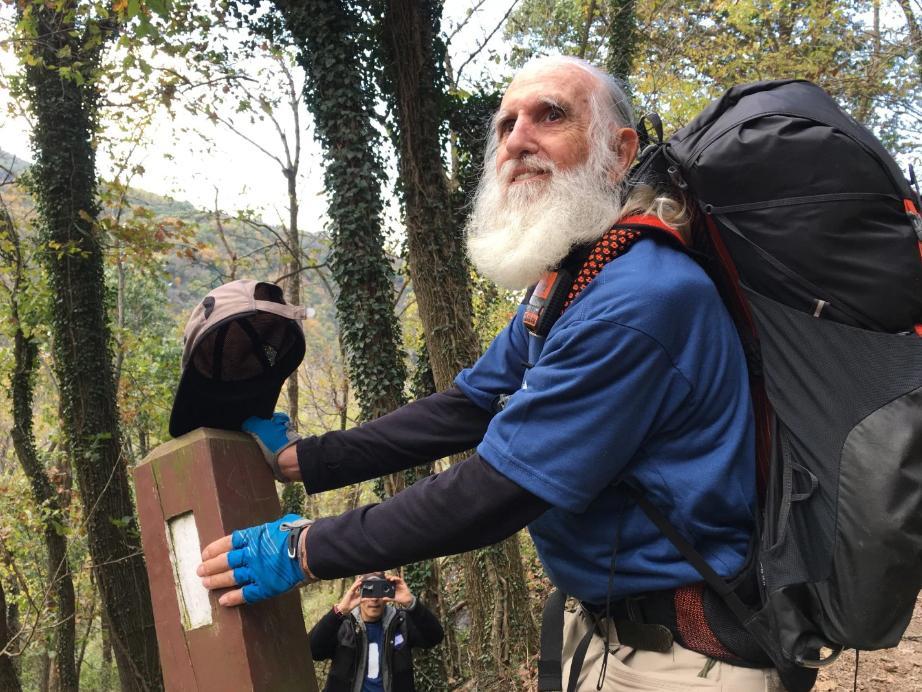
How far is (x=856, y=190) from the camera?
152 centimetres

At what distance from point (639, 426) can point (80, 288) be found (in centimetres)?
931

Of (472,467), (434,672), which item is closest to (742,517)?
(472,467)

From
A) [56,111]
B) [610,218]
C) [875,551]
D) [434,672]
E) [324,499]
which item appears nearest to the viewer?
[875,551]

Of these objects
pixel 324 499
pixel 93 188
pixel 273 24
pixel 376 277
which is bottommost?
pixel 324 499

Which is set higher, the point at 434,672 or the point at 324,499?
the point at 324,499

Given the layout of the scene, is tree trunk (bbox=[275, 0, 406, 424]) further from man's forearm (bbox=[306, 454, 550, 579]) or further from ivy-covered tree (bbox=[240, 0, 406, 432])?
man's forearm (bbox=[306, 454, 550, 579])

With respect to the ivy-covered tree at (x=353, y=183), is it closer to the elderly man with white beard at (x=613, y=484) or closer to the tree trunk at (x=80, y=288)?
the tree trunk at (x=80, y=288)

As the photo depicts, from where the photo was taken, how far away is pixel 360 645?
5480mm

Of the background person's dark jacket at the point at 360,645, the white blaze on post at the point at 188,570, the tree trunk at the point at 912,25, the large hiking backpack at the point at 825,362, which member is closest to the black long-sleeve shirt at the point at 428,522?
the large hiking backpack at the point at 825,362

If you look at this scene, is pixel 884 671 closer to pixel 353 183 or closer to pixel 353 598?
pixel 353 598

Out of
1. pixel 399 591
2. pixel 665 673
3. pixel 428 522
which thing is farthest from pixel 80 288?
pixel 665 673

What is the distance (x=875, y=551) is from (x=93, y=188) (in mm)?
10329

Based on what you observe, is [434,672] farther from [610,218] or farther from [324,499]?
[324,499]

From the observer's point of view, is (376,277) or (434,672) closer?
(376,277)
